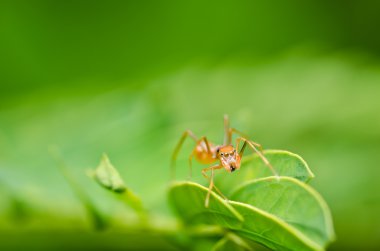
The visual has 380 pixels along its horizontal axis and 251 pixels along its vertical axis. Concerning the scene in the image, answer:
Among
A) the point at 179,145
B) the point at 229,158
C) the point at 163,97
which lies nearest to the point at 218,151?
the point at 179,145

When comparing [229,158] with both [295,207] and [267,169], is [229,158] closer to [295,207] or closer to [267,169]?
[267,169]

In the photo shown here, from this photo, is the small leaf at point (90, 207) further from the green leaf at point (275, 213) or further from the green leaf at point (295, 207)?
the green leaf at point (295, 207)

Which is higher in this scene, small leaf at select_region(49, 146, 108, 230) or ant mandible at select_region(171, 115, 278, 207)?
ant mandible at select_region(171, 115, 278, 207)

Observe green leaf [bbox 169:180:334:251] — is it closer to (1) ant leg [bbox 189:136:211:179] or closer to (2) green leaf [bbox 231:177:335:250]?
(2) green leaf [bbox 231:177:335:250]

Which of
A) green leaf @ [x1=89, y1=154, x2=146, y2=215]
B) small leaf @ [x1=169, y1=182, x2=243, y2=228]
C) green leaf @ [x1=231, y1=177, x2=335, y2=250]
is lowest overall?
green leaf @ [x1=231, y1=177, x2=335, y2=250]

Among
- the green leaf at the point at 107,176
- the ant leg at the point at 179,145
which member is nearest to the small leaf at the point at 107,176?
the green leaf at the point at 107,176

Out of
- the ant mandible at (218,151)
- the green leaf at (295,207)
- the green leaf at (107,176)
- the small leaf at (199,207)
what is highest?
the ant mandible at (218,151)

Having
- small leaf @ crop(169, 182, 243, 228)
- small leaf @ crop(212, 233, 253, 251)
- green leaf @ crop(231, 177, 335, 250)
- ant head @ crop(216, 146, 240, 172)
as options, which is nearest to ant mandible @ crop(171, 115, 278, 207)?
ant head @ crop(216, 146, 240, 172)
